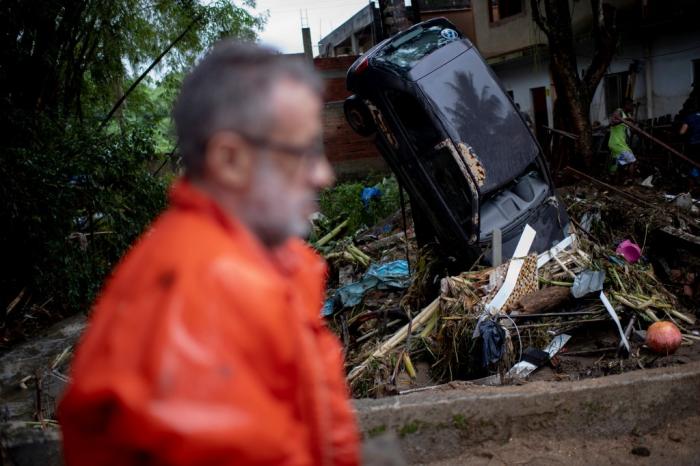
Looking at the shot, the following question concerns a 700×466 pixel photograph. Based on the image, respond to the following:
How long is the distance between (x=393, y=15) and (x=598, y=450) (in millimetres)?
6095

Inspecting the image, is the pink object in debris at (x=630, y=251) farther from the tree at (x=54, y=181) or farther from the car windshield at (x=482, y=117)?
the tree at (x=54, y=181)

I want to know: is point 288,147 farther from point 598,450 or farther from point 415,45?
point 415,45

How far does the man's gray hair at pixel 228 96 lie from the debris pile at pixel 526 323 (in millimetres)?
3416

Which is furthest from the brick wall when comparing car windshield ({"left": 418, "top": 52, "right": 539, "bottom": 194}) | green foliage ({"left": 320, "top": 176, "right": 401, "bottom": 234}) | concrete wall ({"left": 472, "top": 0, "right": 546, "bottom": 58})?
car windshield ({"left": 418, "top": 52, "right": 539, "bottom": 194})

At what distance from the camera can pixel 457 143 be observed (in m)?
5.77

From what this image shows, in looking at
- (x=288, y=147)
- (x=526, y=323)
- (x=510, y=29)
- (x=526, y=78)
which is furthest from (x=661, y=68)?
(x=288, y=147)

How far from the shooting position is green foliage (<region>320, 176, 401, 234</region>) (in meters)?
11.3

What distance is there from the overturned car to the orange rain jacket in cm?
472

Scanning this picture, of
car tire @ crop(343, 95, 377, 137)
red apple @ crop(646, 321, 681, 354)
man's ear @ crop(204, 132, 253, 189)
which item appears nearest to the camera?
man's ear @ crop(204, 132, 253, 189)

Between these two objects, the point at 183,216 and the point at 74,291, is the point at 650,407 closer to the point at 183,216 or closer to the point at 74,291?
the point at 183,216

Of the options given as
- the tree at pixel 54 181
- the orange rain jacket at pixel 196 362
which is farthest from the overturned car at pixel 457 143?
the orange rain jacket at pixel 196 362

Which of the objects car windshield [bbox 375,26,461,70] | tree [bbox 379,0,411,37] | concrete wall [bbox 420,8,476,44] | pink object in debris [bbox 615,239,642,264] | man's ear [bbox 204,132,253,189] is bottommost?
pink object in debris [bbox 615,239,642,264]

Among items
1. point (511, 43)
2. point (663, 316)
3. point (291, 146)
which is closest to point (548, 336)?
point (663, 316)

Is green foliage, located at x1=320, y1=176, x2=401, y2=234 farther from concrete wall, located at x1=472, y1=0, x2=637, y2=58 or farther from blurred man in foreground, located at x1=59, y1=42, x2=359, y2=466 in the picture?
blurred man in foreground, located at x1=59, y1=42, x2=359, y2=466
